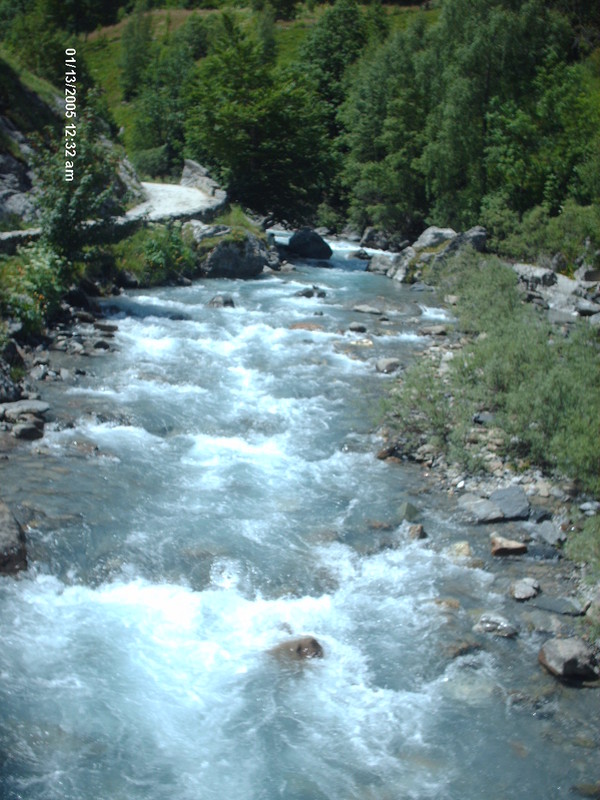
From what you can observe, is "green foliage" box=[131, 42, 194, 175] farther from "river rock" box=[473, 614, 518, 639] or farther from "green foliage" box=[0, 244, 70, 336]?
"river rock" box=[473, 614, 518, 639]

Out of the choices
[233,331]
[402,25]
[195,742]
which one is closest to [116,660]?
[195,742]

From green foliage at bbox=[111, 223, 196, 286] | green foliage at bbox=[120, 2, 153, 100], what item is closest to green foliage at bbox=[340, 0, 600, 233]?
green foliage at bbox=[111, 223, 196, 286]

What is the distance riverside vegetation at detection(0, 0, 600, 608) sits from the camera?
12.1 meters

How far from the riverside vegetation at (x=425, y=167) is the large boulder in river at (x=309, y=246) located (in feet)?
7.80

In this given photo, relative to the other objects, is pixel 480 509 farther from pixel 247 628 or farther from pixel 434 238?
pixel 434 238

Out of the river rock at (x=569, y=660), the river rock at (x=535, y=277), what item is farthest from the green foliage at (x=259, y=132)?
the river rock at (x=569, y=660)

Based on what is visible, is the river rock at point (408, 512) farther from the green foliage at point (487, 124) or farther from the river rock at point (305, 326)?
the green foliage at point (487, 124)

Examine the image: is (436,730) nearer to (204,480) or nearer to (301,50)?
(204,480)

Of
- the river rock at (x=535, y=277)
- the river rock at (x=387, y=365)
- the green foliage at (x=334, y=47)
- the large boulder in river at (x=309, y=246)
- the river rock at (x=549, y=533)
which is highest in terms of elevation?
the green foliage at (x=334, y=47)

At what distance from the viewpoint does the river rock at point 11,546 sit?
26.0 feet

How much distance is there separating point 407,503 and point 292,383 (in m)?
4.97

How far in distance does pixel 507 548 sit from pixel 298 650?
2884 mm

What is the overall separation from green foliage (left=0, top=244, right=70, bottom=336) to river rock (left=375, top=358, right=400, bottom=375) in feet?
21.1

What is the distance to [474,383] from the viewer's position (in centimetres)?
1286
